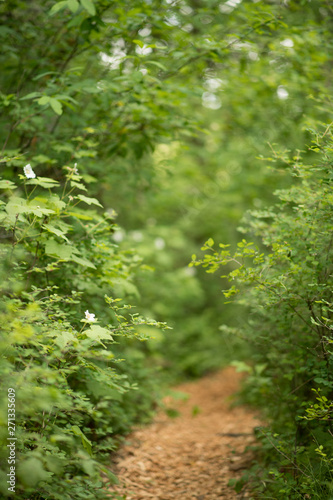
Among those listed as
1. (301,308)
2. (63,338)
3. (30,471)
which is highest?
(63,338)

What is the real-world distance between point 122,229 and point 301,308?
7.53 ft

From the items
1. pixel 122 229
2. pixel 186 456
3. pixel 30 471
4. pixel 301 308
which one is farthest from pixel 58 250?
pixel 186 456

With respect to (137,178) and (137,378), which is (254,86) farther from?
(137,378)

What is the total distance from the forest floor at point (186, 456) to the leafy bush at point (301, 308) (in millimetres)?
476

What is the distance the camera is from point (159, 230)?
6.60 meters

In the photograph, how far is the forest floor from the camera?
309cm

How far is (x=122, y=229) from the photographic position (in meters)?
4.48

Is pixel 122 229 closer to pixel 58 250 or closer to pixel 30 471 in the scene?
pixel 58 250

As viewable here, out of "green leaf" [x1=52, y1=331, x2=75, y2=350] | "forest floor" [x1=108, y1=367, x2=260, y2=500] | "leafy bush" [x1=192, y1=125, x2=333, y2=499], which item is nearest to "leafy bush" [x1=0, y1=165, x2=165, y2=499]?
"green leaf" [x1=52, y1=331, x2=75, y2=350]

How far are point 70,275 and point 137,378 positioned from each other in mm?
1778

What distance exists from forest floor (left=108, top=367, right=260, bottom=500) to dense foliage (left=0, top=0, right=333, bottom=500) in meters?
0.25

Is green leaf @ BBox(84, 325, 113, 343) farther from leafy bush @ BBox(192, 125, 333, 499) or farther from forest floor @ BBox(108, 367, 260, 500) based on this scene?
forest floor @ BBox(108, 367, 260, 500)

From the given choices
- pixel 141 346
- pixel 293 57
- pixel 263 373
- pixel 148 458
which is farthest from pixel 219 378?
pixel 293 57

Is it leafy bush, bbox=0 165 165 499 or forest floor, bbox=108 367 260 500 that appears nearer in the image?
leafy bush, bbox=0 165 165 499
